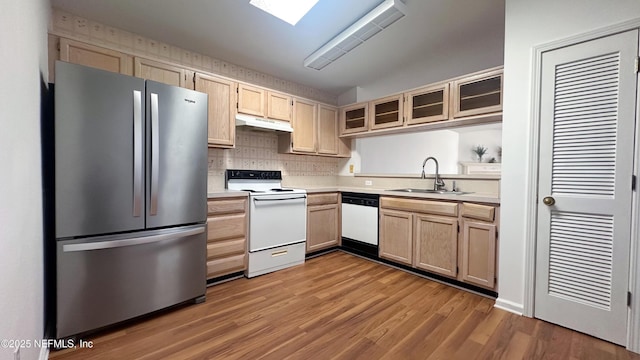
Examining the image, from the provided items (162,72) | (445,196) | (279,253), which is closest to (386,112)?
(445,196)

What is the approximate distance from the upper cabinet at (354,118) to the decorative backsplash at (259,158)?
24.6 inches

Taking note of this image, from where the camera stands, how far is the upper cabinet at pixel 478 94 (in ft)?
7.93

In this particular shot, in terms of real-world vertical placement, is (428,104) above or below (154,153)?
above

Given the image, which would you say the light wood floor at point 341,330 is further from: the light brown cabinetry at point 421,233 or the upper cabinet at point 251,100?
the upper cabinet at point 251,100

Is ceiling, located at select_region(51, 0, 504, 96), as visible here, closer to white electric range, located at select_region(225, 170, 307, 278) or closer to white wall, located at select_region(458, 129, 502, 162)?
white wall, located at select_region(458, 129, 502, 162)

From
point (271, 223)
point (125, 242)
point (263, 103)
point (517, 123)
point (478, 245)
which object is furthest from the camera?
point (263, 103)

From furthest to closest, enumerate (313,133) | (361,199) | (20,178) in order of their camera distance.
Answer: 1. (313,133)
2. (361,199)
3. (20,178)

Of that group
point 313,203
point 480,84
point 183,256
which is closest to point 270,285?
point 183,256

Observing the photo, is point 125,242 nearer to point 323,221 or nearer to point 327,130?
point 323,221

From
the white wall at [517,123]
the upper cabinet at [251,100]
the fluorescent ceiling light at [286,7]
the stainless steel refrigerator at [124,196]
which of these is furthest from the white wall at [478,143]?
the stainless steel refrigerator at [124,196]

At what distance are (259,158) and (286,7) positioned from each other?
1.74 meters

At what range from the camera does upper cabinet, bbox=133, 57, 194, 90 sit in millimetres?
2256

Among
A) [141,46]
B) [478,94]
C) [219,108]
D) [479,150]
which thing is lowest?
[479,150]

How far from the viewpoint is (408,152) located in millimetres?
3541
